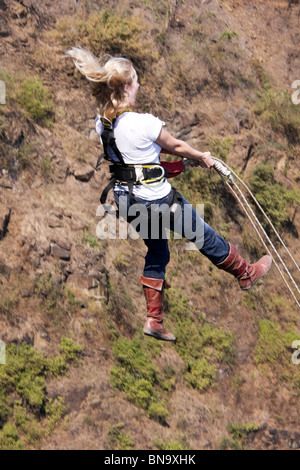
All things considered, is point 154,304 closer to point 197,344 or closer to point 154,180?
point 154,180

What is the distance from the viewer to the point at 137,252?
10008 mm

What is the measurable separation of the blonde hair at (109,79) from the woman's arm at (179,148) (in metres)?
0.42

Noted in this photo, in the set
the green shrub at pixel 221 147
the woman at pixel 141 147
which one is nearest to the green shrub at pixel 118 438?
the woman at pixel 141 147

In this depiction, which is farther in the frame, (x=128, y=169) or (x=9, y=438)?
(x=9, y=438)

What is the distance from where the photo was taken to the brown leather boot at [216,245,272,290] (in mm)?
5727

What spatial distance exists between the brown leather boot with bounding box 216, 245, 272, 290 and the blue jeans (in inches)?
3.0

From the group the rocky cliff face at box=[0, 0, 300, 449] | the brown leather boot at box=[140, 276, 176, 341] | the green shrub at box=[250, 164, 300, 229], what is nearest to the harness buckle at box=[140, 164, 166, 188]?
the brown leather boot at box=[140, 276, 176, 341]

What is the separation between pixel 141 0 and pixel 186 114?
252 cm

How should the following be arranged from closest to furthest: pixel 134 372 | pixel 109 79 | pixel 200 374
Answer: pixel 109 79 → pixel 134 372 → pixel 200 374

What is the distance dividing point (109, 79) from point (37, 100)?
533 centimetres

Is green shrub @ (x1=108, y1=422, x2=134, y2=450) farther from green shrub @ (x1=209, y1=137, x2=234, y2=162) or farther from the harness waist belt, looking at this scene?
green shrub @ (x1=209, y1=137, x2=234, y2=162)

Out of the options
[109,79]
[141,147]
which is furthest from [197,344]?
[109,79]

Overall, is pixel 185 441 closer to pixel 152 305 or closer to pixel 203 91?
pixel 152 305

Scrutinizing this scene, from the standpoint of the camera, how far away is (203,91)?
1195 centimetres
